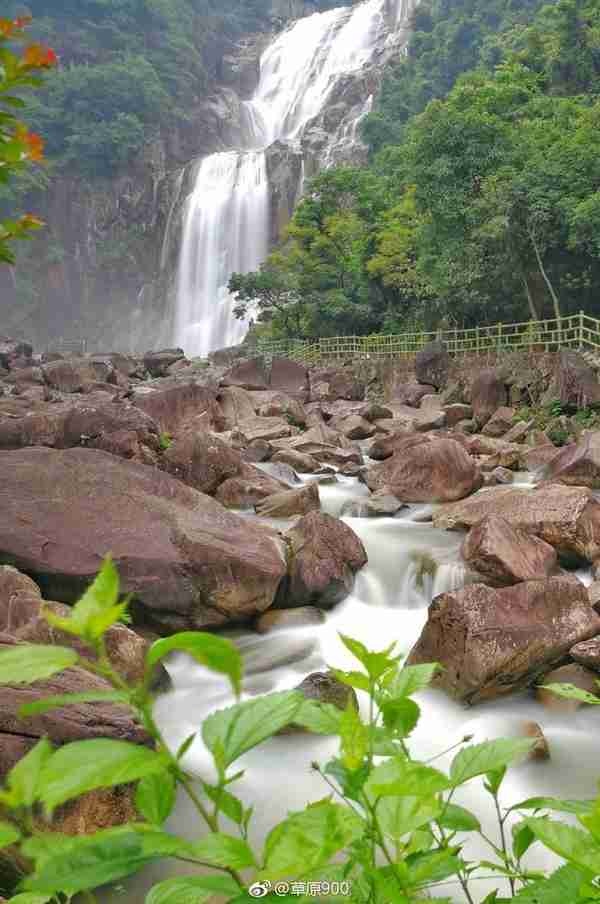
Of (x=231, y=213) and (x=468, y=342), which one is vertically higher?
(x=231, y=213)

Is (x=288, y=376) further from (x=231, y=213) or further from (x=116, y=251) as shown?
(x=116, y=251)

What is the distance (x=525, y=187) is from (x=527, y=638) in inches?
700

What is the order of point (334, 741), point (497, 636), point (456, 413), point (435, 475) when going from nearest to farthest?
point (334, 741) < point (497, 636) < point (435, 475) < point (456, 413)

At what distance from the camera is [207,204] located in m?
51.8

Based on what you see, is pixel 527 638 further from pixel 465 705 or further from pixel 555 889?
pixel 555 889

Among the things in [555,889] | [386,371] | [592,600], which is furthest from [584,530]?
[386,371]

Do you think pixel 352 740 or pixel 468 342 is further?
pixel 468 342

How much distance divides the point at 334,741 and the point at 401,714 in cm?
444

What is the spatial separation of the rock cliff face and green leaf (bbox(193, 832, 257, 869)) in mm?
54418

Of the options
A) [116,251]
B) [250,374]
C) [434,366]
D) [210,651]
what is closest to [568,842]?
[210,651]

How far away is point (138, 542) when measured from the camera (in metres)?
6.56

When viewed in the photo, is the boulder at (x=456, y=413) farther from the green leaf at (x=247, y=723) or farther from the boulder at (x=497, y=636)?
the green leaf at (x=247, y=723)

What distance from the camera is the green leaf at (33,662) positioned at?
608 millimetres

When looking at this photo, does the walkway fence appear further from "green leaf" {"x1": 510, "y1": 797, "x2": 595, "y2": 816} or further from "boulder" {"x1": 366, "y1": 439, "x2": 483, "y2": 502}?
"green leaf" {"x1": 510, "y1": 797, "x2": 595, "y2": 816}
